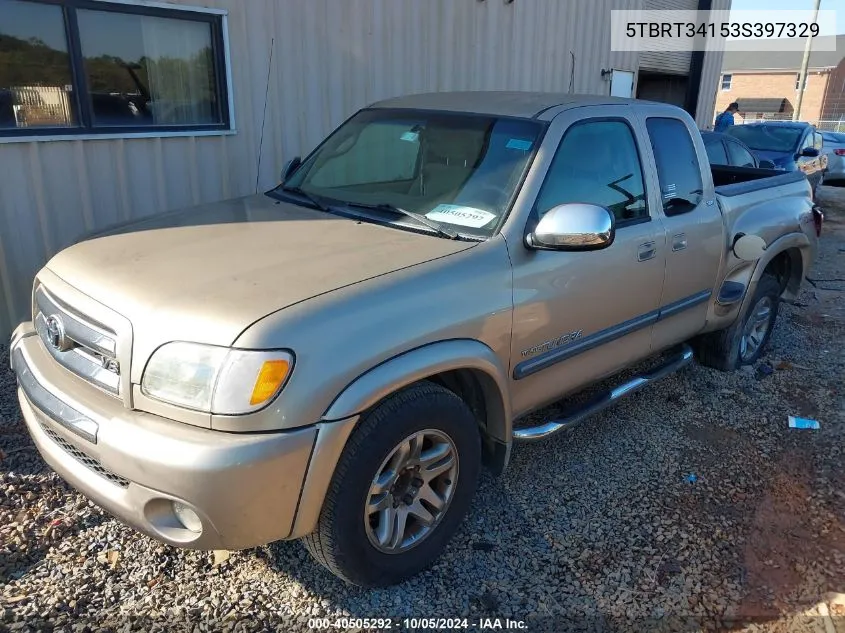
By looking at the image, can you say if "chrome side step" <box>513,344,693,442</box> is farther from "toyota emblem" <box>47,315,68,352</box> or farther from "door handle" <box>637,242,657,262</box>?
"toyota emblem" <box>47,315,68,352</box>

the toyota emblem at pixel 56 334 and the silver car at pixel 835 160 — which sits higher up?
the toyota emblem at pixel 56 334

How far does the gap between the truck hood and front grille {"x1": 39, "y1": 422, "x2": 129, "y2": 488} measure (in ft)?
1.45

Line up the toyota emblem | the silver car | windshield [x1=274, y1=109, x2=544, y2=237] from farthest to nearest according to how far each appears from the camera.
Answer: the silver car < windshield [x1=274, y1=109, x2=544, y2=237] < the toyota emblem

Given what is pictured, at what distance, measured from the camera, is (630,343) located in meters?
3.64

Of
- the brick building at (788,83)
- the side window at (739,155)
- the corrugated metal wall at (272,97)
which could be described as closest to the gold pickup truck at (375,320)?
the corrugated metal wall at (272,97)

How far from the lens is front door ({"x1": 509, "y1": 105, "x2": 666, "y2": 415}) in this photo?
9.59 ft

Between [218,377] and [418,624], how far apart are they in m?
1.28

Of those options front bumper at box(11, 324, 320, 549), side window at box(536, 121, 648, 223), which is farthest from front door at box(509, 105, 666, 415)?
front bumper at box(11, 324, 320, 549)

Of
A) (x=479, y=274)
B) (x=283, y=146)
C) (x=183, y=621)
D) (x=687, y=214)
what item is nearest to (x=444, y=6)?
(x=283, y=146)

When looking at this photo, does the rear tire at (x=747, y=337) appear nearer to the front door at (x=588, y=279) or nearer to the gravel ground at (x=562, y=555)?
the gravel ground at (x=562, y=555)

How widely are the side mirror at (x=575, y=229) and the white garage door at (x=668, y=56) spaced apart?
11274mm

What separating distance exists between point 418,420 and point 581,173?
162 cm

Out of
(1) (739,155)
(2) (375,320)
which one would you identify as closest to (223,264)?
(2) (375,320)

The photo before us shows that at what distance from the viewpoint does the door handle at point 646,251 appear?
11.3 ft
